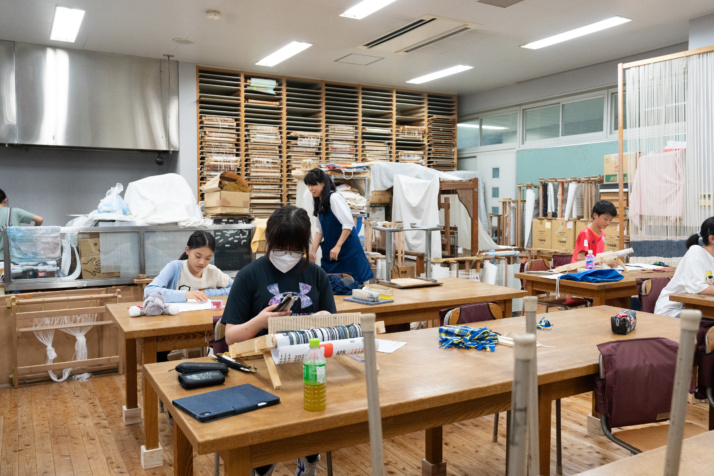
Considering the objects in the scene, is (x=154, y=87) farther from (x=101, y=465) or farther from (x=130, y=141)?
(x=101, y=465)

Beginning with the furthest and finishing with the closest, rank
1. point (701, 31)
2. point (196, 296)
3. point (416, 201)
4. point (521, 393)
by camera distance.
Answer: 1. point (416, 201)
2. point (701, 31)
3. point (196, 296)
4. point (521, 393)

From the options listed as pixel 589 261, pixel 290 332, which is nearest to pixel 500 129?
pixel 589 261

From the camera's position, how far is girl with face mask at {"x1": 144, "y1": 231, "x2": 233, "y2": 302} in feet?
11.5

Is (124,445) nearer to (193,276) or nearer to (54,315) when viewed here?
(193,276)

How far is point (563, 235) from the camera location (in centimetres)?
748

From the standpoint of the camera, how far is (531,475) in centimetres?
73

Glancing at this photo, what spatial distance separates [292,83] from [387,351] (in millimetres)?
6823

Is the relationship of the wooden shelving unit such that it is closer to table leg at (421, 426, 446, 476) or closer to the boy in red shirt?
the boy in red shirt

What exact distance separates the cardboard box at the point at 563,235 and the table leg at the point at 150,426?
582 cm

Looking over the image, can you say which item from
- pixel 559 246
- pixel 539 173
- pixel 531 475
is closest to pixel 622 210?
pixel 559 246

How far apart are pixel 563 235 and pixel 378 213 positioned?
2450 millimetres

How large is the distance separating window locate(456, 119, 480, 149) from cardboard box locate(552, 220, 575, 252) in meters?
2.63

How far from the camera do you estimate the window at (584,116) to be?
25.3 feet

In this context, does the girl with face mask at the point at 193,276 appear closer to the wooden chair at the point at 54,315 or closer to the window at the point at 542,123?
the wooden chair at the point at 54,315
